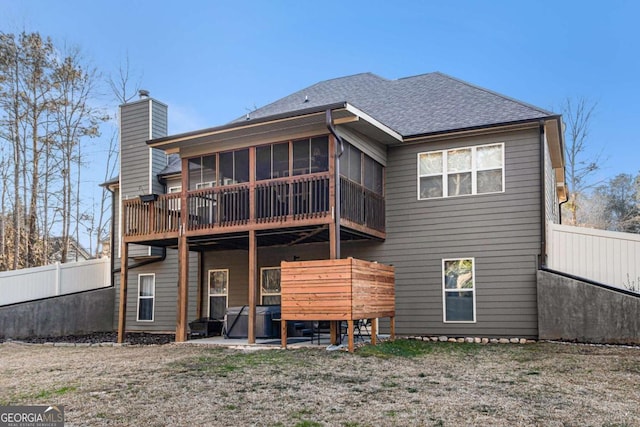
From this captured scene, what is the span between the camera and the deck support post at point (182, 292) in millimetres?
11383

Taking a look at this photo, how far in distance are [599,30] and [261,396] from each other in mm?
40774

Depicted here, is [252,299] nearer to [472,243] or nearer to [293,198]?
[293,198]

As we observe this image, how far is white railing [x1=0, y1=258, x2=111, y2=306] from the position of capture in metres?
15.2

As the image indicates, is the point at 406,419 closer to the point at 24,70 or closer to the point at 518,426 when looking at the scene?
the point at 518,426

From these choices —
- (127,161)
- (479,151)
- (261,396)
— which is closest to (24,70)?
(127,161)

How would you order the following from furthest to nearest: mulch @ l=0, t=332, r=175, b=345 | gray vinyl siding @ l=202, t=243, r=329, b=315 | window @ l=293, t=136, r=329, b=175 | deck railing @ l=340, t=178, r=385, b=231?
1. gray vinyl siding @ l=202, t=243, r=329, b=315
2. mulch @ l=0, t=332, r=175, b=345
3. window @ l=293, t=136, r=329, b=175
4. deck railing @ l=340, t=178, r=385, b=231

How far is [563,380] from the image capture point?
6.72 m

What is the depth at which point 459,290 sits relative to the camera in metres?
11.6

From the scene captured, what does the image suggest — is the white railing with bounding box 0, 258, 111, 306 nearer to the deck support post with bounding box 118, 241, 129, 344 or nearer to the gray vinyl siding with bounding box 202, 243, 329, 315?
the gray vinyl siding with bounding box 202, 243, 329, 315

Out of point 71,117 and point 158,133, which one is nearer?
point 158,133

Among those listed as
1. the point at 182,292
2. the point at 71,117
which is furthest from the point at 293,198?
the point at 71,117

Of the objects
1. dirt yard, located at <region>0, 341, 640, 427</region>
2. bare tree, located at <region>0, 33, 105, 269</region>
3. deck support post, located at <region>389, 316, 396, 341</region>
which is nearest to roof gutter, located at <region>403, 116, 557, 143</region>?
deck support post, located at <region>389, 316, 396, 341</region>

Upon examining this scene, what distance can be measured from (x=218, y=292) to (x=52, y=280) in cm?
512

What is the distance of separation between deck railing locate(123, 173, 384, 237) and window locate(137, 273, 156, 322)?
3.65 m
